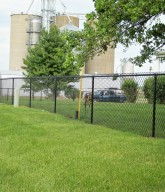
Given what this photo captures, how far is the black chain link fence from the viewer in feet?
38.2

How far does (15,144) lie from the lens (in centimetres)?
905

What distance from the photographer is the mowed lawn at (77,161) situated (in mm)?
5807

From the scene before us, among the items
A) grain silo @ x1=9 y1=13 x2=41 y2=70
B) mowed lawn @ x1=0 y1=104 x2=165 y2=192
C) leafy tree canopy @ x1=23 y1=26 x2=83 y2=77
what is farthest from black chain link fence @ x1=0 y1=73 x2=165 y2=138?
grain silo @ x1=9 y1=13 x2=41 y2=70

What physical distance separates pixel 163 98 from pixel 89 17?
341 centimetres

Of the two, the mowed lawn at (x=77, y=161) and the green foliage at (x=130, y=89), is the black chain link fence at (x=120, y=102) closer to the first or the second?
the green foliage at (x=130, y=89)

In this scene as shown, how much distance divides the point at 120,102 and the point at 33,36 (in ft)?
164

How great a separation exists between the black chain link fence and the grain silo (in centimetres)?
4363

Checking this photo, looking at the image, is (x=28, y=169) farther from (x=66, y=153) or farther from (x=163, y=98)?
(x=163, y=98)

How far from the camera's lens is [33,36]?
2411 inches

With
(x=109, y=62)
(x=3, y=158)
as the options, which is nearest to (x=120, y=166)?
(x=3, y=158)

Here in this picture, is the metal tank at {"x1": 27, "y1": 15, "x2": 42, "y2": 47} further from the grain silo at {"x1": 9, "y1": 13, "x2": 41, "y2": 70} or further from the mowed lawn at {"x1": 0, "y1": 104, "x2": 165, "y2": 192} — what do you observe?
the mowed lawn at {"x1": 0, "y1": 104, "x2": 165, "y2": 192}

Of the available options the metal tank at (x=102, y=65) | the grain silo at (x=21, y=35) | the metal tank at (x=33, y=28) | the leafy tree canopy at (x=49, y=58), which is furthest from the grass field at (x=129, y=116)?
the grain silo at (x=21, y=35)

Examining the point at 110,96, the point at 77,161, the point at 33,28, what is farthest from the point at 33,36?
the point at 77,161

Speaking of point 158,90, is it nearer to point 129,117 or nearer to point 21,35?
point 129,117
